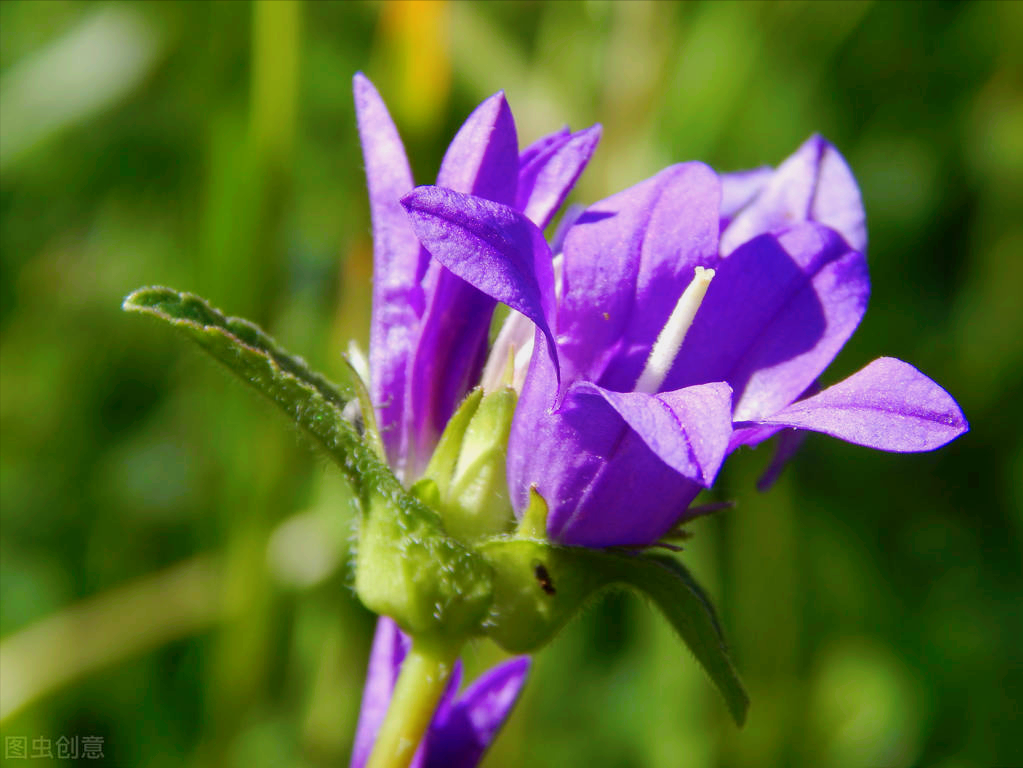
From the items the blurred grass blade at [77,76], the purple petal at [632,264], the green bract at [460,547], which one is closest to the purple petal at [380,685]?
the green bract at [460,547]

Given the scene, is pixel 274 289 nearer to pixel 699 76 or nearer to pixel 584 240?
pixel 699 76

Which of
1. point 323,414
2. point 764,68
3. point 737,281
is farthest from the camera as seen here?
point 764,68

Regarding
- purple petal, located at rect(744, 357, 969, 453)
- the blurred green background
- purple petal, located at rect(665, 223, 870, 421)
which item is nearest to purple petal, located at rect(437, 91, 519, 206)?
purple petal, located at rect(665, 223, 870, 421)

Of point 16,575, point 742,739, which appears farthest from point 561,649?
point 16,575

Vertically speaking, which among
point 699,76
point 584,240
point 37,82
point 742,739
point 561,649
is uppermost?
point 37,82

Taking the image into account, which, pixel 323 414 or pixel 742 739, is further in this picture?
pixel 742 739

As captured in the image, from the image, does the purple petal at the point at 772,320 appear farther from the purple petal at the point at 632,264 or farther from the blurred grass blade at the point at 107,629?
the blurred grass blade at the point at 107,629
